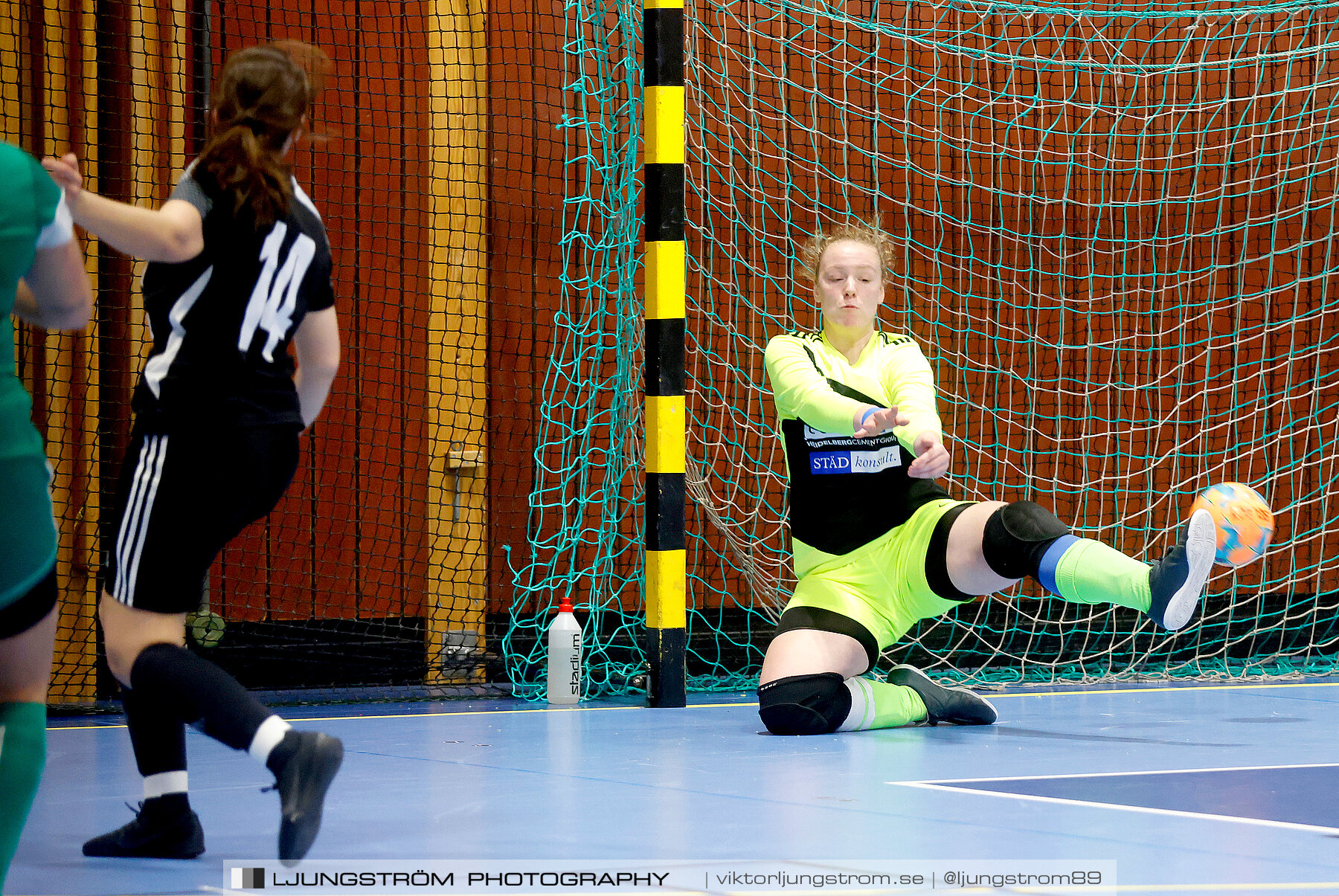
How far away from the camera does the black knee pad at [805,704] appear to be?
12.3ft

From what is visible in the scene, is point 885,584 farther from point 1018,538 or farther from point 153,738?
point 153,738

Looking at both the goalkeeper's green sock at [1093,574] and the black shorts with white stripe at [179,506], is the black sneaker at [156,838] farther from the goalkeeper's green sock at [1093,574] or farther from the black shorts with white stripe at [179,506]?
the goalkeeper's green sock at [1093,574]

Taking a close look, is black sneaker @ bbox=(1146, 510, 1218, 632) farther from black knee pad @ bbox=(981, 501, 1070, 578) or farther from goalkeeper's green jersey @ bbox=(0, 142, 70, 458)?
goalkeeper's green jersey @ bbox=(0, 142, 70, 458)

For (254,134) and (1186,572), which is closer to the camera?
(254,134)

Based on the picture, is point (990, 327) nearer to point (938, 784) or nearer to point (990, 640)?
point (990, 640)

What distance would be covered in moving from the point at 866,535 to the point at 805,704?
0.49 meters

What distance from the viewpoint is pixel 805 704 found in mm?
3750

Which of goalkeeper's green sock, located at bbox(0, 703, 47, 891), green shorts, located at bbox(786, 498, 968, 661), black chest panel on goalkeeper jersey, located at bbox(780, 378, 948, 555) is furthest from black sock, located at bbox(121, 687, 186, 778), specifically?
black chest panel on goalkeeper jersey, located at bbox(780, 378, 948, 555)

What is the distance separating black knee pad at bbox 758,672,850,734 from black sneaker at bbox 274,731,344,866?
1870 millimetres

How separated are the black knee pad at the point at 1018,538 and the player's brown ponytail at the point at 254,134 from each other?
6.70ft

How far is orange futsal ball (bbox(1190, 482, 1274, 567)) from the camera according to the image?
3.41m

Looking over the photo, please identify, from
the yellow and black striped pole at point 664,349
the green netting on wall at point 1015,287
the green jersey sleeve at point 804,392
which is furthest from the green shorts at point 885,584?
the green netting on wall at point 1015,287

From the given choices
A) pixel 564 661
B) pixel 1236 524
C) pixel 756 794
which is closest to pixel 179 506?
pixel 756 794

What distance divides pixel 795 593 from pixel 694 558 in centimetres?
148
